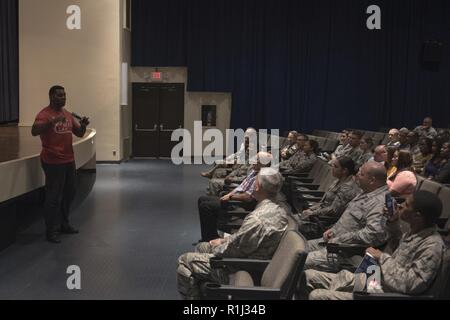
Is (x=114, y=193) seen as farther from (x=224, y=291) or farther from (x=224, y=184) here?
(x=224, y=291)

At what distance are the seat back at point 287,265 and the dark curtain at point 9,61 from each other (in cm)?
1085

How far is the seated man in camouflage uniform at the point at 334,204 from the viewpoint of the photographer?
4129 millimetres

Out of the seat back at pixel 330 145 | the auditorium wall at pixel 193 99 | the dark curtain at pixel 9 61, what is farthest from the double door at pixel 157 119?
the seat back at pixel 330 145

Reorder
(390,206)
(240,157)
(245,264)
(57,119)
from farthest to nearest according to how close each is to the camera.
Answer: (240,157) → (57,119) → (390,206) → (245,264)

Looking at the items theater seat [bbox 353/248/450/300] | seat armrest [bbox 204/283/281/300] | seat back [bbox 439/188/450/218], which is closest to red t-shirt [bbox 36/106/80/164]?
seat armrest [bbox 204/283/281/300]

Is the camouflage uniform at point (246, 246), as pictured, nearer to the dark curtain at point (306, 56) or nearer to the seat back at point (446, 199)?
the seat back at point (446, 199)

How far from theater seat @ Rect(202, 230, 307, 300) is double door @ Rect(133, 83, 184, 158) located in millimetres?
11472

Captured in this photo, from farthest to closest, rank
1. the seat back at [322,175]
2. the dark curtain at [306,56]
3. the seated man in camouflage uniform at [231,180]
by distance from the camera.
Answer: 1. the dark curtain at [306,56]
2. the seated man in camouflage uniform at [231,180]
3. the seat back at [322,175]

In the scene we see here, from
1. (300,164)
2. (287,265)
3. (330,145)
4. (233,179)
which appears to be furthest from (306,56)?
(287,265)

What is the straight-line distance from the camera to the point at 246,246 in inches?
118

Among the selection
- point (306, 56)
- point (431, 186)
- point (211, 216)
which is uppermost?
point (306, 56)

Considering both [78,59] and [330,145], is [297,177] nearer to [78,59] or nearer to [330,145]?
[330,145]

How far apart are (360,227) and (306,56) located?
37.2ft

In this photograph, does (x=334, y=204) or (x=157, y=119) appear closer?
(x=334, y=204)
